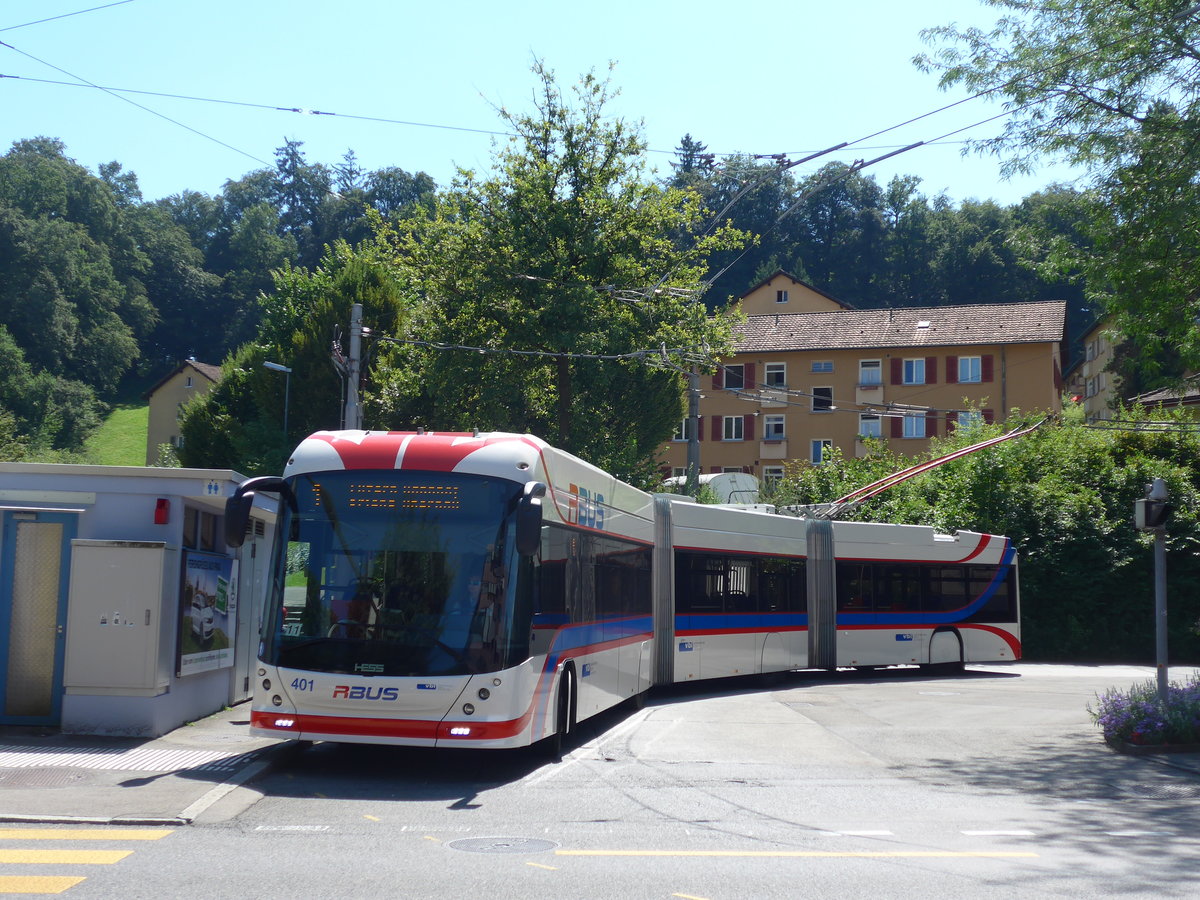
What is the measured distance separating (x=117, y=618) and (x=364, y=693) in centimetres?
306

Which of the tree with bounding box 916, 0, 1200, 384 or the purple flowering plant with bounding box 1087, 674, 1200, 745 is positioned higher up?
the tree with bounding box 916, 0, 1200, 384

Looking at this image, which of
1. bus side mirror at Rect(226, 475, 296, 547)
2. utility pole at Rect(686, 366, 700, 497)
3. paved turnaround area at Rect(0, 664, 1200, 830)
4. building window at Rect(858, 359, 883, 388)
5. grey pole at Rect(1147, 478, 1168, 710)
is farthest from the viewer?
building window at Rect(858, 359, 883, 388)

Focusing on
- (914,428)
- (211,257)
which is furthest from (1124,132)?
(211,257)

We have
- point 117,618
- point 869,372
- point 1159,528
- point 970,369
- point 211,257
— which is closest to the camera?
point 117,618

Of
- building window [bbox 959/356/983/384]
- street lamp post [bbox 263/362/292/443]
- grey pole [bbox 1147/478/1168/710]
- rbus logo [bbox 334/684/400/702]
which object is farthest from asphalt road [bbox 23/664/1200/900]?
building window [bbox 959/356/983/384]

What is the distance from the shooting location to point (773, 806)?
33.3ft

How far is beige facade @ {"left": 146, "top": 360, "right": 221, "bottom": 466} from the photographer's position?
86.8m

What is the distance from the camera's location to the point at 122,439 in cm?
8725

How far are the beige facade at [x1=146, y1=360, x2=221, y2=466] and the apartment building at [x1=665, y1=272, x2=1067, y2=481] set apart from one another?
3751 centimetres

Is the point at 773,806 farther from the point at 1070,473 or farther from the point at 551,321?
the point at 1070,473

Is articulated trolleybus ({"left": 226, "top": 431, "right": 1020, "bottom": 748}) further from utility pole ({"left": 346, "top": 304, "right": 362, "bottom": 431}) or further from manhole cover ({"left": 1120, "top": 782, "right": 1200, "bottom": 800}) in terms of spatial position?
utility pole ({"left": 346, "top": 304, "right": 362, "bottom": 431})

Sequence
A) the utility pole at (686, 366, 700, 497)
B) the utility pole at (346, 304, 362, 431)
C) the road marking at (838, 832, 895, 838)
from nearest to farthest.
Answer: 1. the road marking at (838, 832, 895, 838)
2. the utility pole at (346, 304, 362, 431)
3. the utility pole at (686, 366, 700, 497)

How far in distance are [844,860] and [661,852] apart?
45.5 inches

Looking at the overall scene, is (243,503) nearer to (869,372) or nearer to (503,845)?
(503,845)
